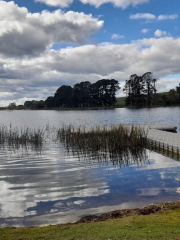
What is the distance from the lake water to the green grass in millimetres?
1198

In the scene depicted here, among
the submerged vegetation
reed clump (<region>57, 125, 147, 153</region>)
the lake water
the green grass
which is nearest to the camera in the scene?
the green grass

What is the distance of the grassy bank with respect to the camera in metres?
4.92

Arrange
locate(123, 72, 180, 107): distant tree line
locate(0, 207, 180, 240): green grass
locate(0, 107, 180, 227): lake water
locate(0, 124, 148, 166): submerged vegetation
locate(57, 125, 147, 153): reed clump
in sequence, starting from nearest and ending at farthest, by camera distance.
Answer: locate(0, 207, 180, 240): green grass, locate(0, 107, 180, 227): lake water, locate(0, 124, 148, 166): submerged vegetation, locate(57, 125, 147, 153): reed clump, locate(123, 72, 180, 107): distant tree line

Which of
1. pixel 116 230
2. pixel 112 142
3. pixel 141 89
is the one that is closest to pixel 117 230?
pixel 116 230

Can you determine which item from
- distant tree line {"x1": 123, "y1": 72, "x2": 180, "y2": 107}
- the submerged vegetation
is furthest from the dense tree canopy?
the submerged vegetation

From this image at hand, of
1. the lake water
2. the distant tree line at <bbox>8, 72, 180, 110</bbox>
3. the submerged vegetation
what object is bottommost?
the lake water

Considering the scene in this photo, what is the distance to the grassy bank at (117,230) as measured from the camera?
16.1 ft

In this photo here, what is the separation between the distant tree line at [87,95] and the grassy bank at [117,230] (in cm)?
10983

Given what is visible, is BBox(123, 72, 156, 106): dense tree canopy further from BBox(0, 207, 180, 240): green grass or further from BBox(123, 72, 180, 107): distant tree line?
BBox(0, 207, 180, 240): green grass

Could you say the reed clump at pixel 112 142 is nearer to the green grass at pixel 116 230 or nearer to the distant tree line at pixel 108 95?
the green grass at pixel 116 230

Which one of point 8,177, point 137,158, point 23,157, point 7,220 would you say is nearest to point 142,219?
point 7,220

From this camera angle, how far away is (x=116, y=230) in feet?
17.4

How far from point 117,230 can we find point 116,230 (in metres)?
0.02

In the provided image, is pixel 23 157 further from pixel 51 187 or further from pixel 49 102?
pixel 49 102
